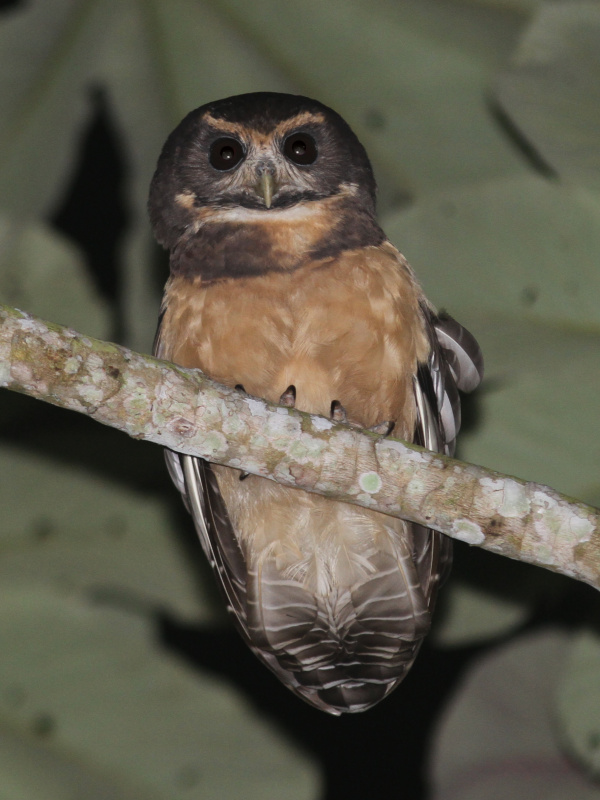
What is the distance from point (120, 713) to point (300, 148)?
190 centimetres

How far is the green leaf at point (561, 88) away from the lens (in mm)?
3285

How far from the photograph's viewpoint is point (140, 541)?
3.85 metres

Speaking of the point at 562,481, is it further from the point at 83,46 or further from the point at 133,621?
the point at 83,46

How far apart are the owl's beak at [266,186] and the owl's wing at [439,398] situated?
0.54 metres

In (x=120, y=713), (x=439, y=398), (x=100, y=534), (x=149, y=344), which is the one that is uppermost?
(x=439, y=398)

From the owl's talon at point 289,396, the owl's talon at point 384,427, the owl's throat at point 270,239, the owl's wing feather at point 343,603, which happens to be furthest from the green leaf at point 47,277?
the owl's talon at point 384,427

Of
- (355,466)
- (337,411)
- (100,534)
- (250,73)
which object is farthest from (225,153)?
(100,534)

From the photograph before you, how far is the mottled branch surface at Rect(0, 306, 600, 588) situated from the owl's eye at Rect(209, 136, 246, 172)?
102 centimetres

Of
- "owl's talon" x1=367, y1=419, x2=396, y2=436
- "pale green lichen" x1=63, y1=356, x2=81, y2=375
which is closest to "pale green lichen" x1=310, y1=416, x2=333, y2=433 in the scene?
"owl's talon" x1=367, y1=419, x2=396, y2=436

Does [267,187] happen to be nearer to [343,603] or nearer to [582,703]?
[343,603]

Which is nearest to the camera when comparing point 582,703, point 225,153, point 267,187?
point 267,187

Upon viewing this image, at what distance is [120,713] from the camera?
11.1ft

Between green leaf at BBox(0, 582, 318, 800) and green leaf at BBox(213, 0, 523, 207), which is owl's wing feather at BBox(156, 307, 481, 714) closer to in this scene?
green leaf at BBox(0, 582, 318, 800)

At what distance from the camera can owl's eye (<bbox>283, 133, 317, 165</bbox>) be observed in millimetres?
3037
